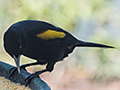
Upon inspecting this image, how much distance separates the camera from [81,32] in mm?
3121

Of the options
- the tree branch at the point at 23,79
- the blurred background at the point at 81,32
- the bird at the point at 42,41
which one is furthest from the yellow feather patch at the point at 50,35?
the blurred background at the point at 81,32

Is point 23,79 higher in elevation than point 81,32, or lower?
lower

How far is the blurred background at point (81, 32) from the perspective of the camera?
9.68 feet

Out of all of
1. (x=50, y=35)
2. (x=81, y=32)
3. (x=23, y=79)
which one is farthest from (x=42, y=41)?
(x=81, y=32)

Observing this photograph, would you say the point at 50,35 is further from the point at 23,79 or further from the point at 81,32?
the point at 81,32

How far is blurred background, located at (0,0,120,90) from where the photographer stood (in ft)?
9.68

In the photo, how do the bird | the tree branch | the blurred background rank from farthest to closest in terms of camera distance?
the blurred background
the bird
the tree branch

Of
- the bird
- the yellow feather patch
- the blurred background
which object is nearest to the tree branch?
the bird

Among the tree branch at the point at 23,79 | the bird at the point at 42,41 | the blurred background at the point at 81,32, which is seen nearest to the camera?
the tree branch at the point at 23,79

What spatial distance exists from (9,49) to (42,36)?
0.74 ft

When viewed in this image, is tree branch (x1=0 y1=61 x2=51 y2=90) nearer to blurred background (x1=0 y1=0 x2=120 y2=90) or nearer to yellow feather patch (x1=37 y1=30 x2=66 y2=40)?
yellow feather patch (x1=37 y1=30 x2=66 y2=40)

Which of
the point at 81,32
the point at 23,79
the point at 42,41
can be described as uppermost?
the point at 81,32

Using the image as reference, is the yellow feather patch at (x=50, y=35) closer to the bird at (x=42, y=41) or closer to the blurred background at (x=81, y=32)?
the bird at (x=42, y=41)

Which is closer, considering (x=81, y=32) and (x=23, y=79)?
(x=23, y=79)
